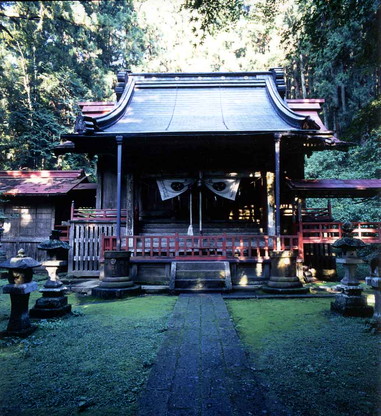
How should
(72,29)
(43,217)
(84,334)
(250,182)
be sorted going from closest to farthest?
1. (72,29)
2. (84,334)
3. (250,182)
4. (43,217)

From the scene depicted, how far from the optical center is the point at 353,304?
523 centimetres

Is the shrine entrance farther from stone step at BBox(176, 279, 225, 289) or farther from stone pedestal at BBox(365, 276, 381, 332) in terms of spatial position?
stone pedestal at BBox(365, 276, 381, 332)

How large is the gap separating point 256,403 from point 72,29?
9.72 ft

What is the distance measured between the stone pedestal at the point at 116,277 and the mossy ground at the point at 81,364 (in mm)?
1852

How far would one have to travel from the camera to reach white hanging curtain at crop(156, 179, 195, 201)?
10211 mm

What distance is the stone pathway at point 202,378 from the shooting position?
2.25 meters

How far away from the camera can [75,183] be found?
1348cm

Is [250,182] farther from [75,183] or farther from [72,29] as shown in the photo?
[72,29]

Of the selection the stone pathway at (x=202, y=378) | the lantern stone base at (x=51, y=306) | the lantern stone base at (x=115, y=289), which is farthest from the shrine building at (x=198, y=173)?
the stone pathway at (x=202, y=378)

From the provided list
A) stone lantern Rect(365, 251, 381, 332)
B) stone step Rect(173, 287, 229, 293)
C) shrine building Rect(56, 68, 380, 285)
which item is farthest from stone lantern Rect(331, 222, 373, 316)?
stone step Rect(173, 287, 229, 293)

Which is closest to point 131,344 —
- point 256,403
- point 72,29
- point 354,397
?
point 256,403

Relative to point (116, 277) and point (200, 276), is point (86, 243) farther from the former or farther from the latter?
point (200, 276)

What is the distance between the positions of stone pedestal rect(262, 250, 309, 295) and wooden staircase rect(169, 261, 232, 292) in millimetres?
1173

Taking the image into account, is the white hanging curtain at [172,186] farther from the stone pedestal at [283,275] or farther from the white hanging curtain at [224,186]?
the stone pedestal at [283,275]
